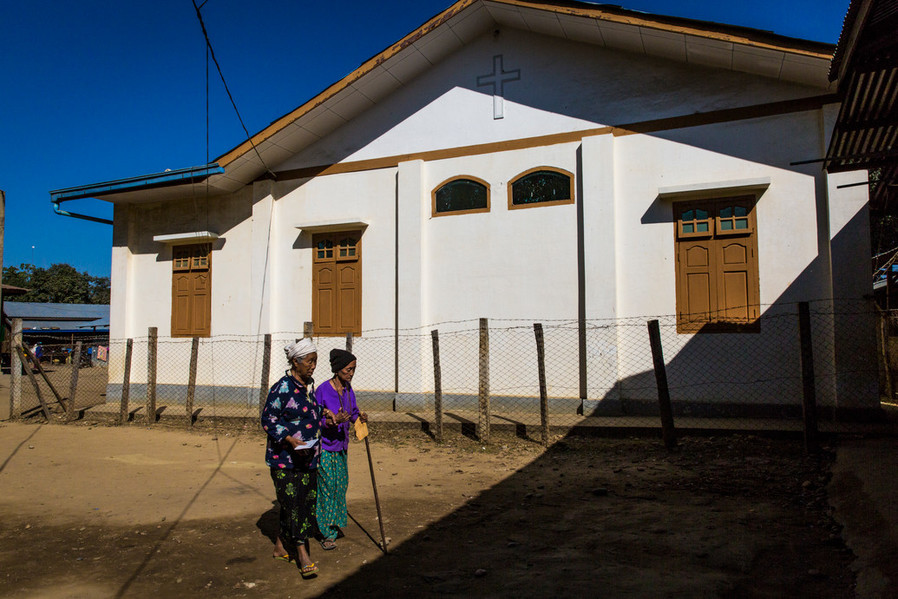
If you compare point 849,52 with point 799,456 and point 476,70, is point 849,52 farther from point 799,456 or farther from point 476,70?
point 476,70

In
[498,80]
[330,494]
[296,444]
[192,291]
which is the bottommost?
[330,494]

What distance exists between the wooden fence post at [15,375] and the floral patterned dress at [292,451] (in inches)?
390

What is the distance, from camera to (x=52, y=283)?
4909 cm

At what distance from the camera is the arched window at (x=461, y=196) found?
10211mm

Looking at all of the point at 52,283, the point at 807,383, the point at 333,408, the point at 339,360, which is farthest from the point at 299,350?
the point at 52,283

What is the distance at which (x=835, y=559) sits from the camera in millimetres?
3834

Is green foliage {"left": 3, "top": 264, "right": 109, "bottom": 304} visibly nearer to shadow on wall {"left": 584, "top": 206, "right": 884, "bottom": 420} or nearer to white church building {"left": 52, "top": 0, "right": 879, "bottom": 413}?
white church building {"left": 52, "top": 0, "right": 879, "bottom": 413}

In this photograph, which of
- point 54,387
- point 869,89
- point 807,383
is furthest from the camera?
point 54,387

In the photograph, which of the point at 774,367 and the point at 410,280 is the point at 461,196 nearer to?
the point at 410,280

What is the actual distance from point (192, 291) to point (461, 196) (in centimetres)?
615

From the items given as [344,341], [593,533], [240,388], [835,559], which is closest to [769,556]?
[835,559]

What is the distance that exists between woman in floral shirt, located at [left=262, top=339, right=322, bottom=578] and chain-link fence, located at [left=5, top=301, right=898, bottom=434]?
421 centimetres

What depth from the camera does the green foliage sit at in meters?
48.4

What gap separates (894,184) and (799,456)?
3.69 m
